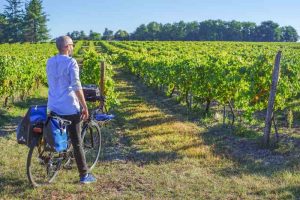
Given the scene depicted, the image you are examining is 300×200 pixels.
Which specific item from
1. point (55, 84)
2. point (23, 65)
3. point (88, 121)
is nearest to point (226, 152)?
point (88, 121)

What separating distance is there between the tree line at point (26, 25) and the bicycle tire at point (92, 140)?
3339 inches

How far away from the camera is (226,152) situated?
862cm

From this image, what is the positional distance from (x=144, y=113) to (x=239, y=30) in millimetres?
99684

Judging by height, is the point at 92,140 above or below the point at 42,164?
above

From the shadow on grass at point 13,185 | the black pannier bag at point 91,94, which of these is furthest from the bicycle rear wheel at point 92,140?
the shadow on grass at point 13,185

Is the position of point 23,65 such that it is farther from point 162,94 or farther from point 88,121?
point 88,121

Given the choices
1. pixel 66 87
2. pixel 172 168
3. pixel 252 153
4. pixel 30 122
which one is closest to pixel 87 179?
pixel 30 122

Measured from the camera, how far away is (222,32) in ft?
353

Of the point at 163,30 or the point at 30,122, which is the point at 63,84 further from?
the point at 163,30

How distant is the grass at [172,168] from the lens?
600 cm

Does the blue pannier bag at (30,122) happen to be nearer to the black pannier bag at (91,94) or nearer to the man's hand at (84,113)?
the man's hand at (84,113)

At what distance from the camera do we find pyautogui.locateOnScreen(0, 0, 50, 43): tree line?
88.2m

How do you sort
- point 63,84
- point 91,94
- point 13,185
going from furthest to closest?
point 91,94 < point 13,185 < point 63,84

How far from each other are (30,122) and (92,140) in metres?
1.70
